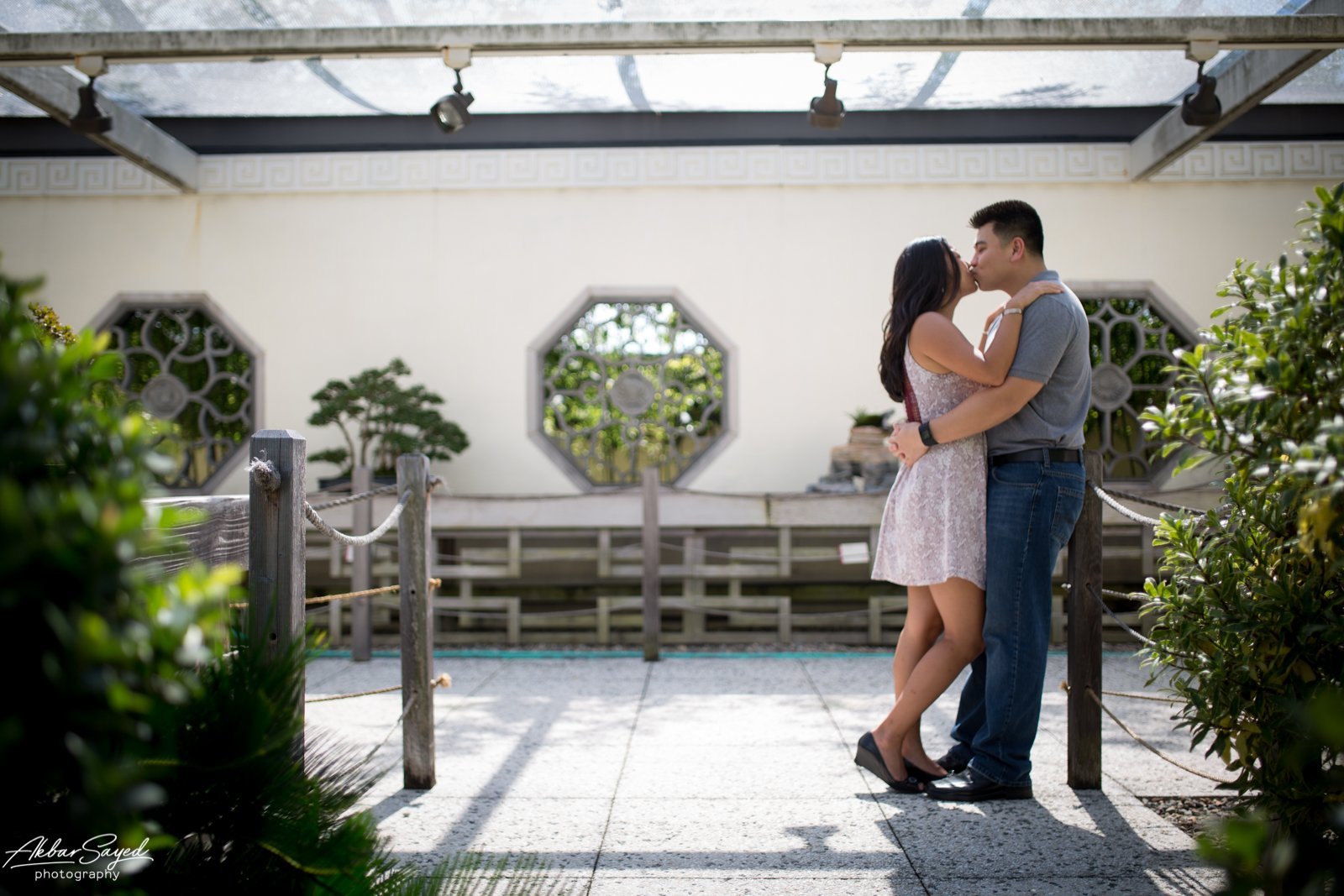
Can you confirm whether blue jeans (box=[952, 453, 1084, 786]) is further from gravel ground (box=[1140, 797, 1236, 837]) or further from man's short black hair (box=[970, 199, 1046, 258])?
man's short black hair (box=[970, 199, 1046, 258])

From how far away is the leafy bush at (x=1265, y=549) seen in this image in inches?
66.1

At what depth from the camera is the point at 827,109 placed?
15.9ft

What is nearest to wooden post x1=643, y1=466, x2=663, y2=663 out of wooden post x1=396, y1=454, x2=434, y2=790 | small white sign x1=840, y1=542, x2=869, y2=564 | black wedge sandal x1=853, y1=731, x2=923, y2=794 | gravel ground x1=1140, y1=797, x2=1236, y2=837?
small white sign x1=840, y1=542, x2=869, y2=564

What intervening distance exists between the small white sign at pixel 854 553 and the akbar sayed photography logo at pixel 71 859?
4788mm

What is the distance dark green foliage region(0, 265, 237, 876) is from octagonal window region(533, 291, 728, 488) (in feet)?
18.9

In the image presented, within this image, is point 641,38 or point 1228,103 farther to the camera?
point 1228,103

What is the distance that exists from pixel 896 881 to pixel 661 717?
1.92 metres

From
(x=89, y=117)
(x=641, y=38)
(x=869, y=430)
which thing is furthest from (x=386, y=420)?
(x=869, y=430)

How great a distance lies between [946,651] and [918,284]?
1.00 m

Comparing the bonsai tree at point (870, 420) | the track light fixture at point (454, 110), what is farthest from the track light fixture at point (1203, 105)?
the track light fixture at point (454, 110)

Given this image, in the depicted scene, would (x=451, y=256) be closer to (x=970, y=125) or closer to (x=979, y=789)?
(x=970, y=125)

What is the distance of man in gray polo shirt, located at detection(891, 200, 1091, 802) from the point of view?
2.69 m

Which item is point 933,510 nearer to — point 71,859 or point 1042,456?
point 1042,456

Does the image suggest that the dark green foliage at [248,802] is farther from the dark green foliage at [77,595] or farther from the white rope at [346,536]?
the white rope at [346,536]
